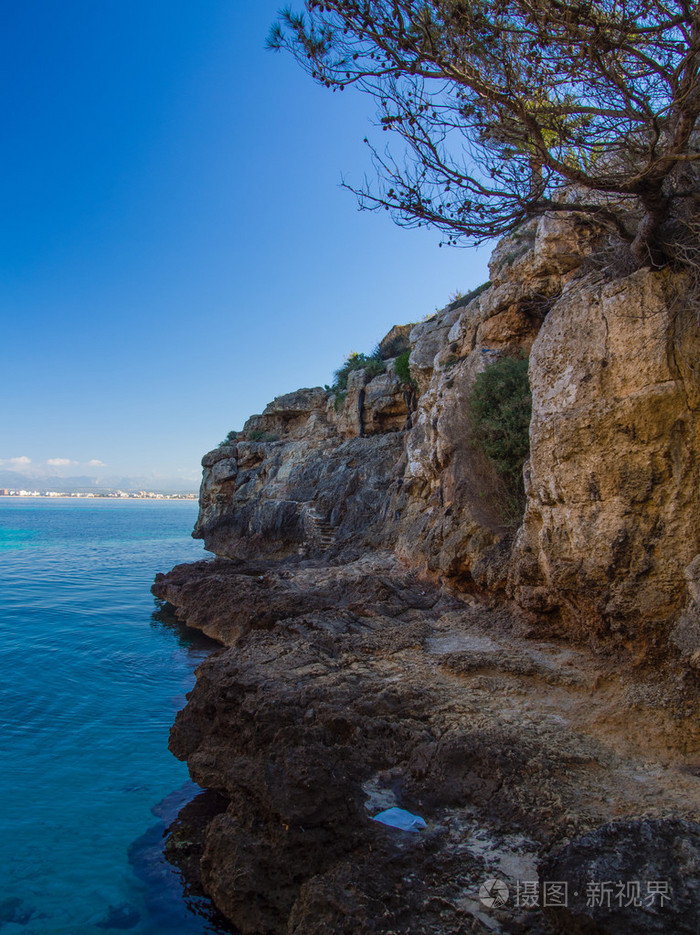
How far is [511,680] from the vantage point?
263 inches

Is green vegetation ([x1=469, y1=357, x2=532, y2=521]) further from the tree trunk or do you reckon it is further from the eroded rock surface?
the tree trunk

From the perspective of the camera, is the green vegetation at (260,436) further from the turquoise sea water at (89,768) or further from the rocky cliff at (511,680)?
the rocky cliff at (511,680)

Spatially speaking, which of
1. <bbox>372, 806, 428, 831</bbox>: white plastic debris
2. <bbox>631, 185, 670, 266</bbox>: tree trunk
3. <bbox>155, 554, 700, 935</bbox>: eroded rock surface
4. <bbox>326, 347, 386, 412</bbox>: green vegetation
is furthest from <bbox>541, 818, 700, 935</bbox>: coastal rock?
<bbox>326, 347, 386, 412</bbox>: green vegetation

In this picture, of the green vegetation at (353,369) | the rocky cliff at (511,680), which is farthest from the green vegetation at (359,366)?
the rocky cliff at (511,680)

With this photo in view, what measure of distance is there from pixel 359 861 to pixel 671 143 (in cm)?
684

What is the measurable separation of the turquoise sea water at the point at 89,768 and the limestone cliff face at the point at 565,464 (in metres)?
5.37

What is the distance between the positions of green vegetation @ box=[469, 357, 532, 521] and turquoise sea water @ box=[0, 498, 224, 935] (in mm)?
7370

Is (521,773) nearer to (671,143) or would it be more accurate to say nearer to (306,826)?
(306,826)

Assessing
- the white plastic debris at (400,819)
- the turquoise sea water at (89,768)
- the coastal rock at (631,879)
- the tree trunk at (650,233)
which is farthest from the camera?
the tree trunk at (650,233)

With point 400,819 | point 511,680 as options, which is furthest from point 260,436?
point 400,819

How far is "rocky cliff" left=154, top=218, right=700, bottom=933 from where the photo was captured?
12.1 feet

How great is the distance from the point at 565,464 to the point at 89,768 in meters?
7.39

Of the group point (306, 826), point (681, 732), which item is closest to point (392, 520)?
point (681, 732)

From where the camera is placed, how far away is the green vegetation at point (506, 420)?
1017 centimetres
